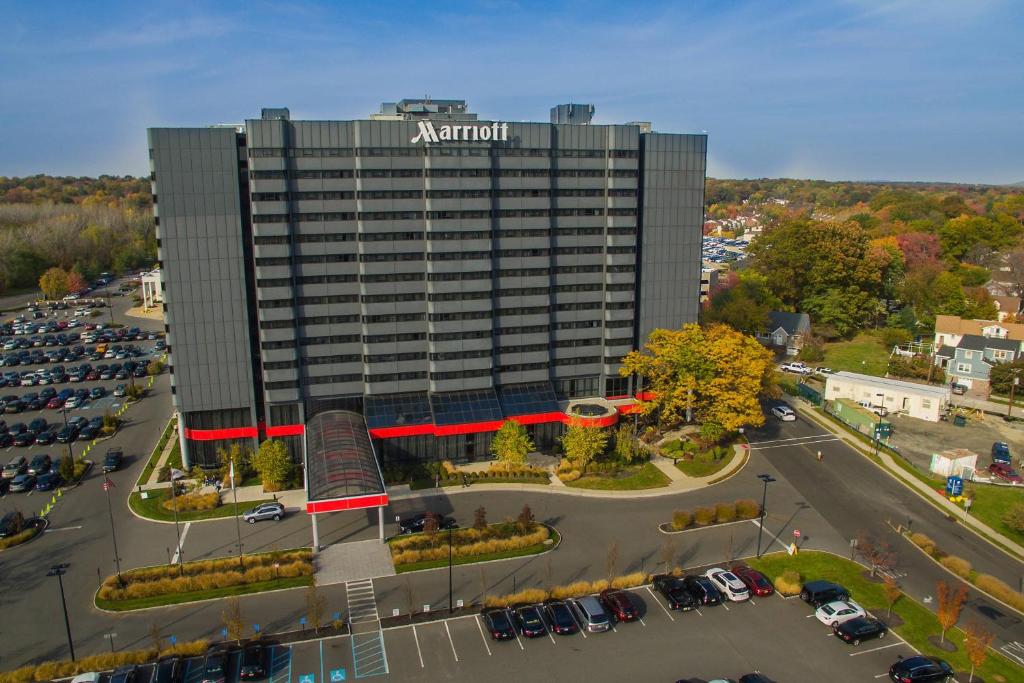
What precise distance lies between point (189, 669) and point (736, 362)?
58700 mm

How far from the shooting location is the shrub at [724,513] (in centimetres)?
6431

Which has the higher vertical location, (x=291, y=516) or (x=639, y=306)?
(x=639, y=306)

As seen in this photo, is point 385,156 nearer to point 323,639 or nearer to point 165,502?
point 165,502

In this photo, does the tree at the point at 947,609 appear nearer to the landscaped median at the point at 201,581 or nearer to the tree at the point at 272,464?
the landscaped median at the point at 201,581

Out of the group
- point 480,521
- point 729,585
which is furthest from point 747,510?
point 480,521

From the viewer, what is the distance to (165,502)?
67312mm

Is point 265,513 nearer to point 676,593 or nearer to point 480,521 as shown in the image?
point 480,521

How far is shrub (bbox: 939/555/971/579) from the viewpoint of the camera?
5625cm

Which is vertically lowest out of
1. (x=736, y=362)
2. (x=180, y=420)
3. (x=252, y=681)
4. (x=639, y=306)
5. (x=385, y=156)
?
(x=252, y=681)

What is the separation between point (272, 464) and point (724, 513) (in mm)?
42567

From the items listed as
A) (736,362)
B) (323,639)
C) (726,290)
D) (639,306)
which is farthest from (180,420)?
(726,290)

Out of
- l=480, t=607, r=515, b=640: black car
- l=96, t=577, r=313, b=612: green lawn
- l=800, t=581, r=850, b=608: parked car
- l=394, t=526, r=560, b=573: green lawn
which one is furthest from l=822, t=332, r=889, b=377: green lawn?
l=96, t=577, r=313, b=612: green lawn

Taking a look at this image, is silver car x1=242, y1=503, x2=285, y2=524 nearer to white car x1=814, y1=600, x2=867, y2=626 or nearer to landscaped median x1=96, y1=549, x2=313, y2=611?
landscaped median x1=96, y1=549, x2=313, y2=611

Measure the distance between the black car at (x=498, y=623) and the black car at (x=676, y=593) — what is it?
11.9 m
